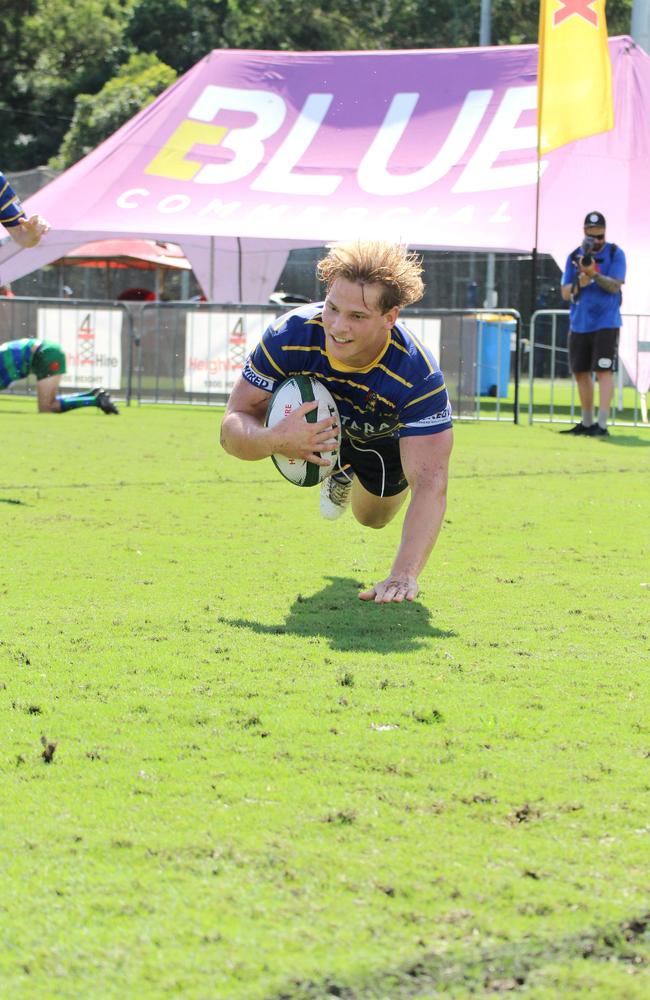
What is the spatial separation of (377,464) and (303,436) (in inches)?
44.4

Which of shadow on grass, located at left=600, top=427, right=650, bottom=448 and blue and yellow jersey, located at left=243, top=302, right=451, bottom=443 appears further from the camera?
shadow on grass, located at left=600, top=427, right=650, bottom=448

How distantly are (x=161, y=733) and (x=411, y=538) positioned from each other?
7.21 feet

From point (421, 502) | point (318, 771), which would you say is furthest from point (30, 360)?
point (318, 771)

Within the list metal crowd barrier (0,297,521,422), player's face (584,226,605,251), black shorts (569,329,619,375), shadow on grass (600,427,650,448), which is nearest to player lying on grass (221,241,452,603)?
shadow on grass (600,427,650,448)

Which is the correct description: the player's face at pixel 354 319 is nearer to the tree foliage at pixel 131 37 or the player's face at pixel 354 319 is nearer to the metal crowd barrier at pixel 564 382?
the metal crowd barrier at pixel 564 382

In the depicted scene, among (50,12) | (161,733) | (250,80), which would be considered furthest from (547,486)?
(50,12)

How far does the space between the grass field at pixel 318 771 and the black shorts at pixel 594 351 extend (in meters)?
7.47

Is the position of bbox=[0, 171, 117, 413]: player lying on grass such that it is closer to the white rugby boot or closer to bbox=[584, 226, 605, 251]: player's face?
the white rugby boot

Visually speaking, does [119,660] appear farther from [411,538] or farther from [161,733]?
[411,538]

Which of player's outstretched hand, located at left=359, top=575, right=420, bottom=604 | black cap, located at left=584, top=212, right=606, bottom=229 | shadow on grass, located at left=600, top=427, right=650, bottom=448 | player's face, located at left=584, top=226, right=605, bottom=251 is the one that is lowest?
shadow on grass, located at left=600, top=427, right=650, bottom=448

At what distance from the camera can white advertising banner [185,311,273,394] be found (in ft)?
61.8

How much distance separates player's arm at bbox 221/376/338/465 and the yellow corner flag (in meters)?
12.6

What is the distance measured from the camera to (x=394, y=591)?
5.73 metres

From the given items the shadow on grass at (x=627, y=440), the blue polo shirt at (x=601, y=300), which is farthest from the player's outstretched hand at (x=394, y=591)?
the blue polo shirt at (x=601, y=300)
